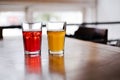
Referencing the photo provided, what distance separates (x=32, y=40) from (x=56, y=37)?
11 cm

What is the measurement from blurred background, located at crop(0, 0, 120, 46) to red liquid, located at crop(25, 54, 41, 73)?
272 centimetres

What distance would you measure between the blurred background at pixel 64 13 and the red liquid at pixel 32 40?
2634 millimetres

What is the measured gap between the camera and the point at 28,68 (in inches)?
29.1

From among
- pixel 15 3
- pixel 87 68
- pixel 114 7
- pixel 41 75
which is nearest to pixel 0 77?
pixel 41 75

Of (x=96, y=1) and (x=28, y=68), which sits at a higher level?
(x=96, y=1)

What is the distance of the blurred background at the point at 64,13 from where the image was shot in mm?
3998

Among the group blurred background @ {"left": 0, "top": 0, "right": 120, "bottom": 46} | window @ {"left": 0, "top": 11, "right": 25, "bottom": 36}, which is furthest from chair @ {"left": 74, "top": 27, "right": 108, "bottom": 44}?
window @ {"left": 0, "top": 11, "right": 25, "bottom": 36}

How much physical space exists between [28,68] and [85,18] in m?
4.04

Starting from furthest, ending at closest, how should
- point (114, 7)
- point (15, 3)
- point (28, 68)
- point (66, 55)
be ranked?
1. point (114, 7)
2. point (15, 3)
3. point (66, 55)
4. point (28, 68)

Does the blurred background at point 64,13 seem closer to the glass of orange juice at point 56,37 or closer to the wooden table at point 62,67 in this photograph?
the glass of orange juice at point 56,37

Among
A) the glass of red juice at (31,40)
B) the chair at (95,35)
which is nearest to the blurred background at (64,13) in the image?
the chair at (95,35)

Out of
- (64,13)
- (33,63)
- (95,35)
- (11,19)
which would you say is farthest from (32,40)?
(64,13)

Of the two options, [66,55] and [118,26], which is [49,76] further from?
[118,26]

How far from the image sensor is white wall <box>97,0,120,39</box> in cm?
485
